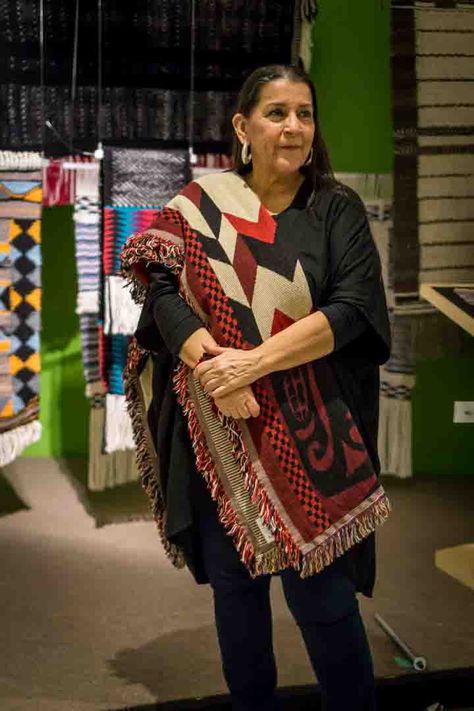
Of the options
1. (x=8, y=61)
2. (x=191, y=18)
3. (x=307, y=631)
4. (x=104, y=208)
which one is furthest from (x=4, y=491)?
(x=307, y=631)

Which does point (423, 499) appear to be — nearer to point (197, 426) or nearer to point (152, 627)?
point (152, 627)

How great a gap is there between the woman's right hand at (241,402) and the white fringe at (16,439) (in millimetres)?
1580

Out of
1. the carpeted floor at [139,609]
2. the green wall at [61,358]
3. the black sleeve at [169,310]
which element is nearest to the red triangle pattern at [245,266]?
the black sleeve at [169,310]

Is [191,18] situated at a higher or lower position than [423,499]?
higher

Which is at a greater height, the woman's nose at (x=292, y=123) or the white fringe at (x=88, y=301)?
the woman's nose at (x=292, y=123)

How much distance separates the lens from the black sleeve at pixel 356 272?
1741 mm

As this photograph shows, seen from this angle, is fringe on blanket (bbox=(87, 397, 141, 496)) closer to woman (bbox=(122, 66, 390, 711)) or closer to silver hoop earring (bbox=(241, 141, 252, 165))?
woman (bbox=(122, 66, 390, 711))

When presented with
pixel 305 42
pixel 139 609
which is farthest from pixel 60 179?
pixel 139 609

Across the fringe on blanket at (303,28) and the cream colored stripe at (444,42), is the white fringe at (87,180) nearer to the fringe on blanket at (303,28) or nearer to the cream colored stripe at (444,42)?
the fringe on blanket at (303,28)

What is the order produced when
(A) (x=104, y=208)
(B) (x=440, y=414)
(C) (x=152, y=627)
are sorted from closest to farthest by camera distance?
(C) (x=152, y=627)
(A) (x=104, y=208)
(B) (x=440, y=414)

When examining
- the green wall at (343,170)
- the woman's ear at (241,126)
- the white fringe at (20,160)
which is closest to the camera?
the woman's ear at (241,126)

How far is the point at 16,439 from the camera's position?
316cm

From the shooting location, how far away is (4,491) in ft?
11.7

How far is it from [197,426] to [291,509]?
23 cm
